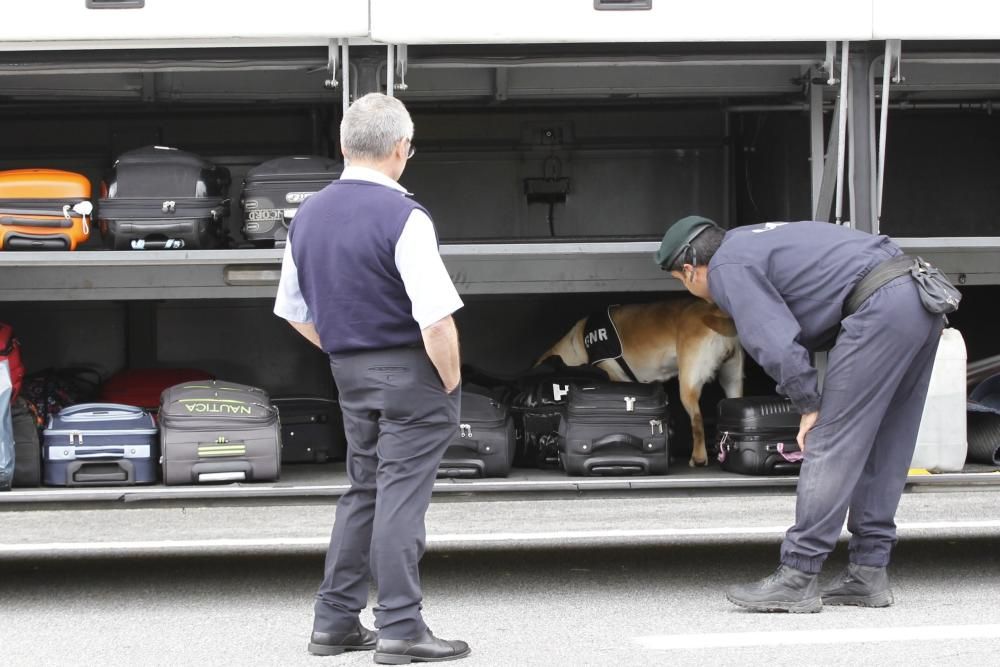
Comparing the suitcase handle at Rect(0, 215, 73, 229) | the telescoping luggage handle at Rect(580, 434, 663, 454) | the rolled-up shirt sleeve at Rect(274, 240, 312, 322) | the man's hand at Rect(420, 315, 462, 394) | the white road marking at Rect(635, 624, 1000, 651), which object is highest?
the suitcase handle at Rect(0, 215, 73, 229)

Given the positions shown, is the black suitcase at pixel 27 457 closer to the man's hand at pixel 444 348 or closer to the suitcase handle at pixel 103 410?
the suitcase handle at pixel 103 410

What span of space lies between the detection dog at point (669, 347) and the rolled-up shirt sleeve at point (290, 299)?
2.67 meters

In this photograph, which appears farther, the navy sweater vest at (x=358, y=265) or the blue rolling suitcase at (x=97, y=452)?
the blue rolling suitcase at (x=97, y=452)

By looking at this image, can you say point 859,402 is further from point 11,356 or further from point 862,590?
point 11,356

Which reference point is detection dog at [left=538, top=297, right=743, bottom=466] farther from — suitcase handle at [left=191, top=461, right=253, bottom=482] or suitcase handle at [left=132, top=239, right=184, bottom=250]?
suitcase handle at [left=132, top=239, right=184, bottom=250]

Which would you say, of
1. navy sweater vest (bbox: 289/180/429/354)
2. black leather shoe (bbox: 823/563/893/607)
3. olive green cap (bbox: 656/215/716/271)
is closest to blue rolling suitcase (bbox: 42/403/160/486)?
navy sweater vest (bbox: 289/180/429/354)

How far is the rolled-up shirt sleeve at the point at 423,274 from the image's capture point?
4.16m

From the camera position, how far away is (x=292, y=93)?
7152 millimetres

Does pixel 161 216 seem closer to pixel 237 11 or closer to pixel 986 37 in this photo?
pixel 237 11

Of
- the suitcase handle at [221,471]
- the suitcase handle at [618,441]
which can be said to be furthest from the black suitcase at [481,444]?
the suitcase handle at [221,471]

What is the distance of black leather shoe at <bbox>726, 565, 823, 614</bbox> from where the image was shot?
5.04 m

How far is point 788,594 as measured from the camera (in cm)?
A: 504

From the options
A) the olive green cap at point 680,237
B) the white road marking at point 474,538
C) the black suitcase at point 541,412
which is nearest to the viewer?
the olive green cap at point 680,237

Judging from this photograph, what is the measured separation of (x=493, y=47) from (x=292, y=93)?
5.54 feet
